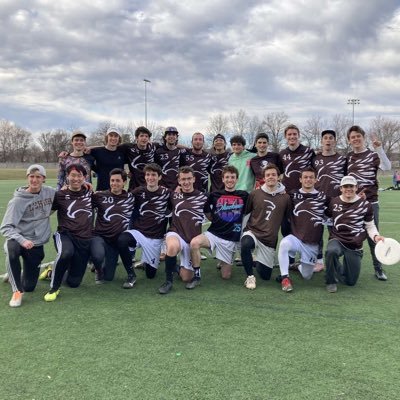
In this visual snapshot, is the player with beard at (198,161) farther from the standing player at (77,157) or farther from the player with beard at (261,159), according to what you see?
the standing player at (77,157)

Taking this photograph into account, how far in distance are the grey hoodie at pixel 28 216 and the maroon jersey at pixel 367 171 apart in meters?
4.15

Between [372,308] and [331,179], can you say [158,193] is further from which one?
[372,308]

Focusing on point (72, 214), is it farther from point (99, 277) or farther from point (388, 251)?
point (388, 251)

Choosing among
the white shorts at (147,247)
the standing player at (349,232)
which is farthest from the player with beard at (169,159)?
the standing player at (349,232)

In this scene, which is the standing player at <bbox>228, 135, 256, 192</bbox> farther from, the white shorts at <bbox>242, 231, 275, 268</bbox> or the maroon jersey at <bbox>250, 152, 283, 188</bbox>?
the white shorts at <bbox>242, 231, 275, 268</bbox>

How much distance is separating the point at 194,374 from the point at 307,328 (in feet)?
4.46

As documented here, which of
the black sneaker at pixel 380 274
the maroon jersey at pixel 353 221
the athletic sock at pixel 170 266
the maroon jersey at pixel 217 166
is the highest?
the maroon jersey at pixel 217 166

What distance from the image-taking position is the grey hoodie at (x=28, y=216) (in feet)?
15.5

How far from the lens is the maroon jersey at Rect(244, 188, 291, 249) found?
5469 millimetres

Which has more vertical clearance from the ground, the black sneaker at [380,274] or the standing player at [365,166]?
the standing player at [365,166]

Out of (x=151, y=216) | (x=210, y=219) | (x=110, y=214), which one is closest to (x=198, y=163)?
(x=210, y=219)

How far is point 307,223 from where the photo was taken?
547cm

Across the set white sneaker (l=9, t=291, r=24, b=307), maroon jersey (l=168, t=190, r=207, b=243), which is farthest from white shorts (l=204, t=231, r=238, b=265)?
white sneaker (l=9, t=291, r=24, b=307)

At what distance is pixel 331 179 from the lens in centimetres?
577
